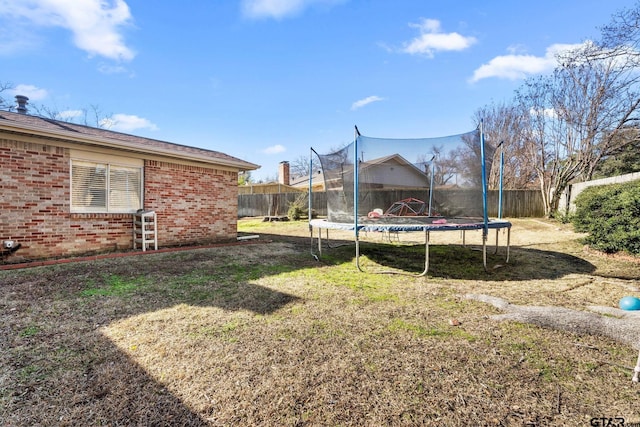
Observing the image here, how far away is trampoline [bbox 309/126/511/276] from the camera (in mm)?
5438

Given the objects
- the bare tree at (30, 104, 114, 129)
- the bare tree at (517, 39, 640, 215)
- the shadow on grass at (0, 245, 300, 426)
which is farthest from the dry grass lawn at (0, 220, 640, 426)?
the bare tree at (30, 104, 114, 129)

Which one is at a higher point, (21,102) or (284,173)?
(284,173)

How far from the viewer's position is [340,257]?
20.0 ft

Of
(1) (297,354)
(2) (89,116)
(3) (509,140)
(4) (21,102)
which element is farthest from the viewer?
(2) (89,116)

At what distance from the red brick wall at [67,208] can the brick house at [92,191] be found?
12 millimetres

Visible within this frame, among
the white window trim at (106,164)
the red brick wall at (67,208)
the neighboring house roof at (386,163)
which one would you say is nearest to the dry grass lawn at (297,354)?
the red brick wall at (67,208)

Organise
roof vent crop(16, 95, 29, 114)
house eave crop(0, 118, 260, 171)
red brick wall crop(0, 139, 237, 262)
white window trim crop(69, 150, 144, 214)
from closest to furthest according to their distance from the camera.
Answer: house eave crop(0, 118, 260, 171) → red brick wall crop(0, 139, 237, 262) → white window trim crop(69, 150, 144, 214) → roof vent crop(16, 95, 29, 114)

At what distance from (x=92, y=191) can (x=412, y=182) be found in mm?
7024

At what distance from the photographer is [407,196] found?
309 inches

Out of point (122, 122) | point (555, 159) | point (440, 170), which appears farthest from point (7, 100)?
point (555, 159)

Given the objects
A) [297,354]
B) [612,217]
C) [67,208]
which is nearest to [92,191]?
[67,208]

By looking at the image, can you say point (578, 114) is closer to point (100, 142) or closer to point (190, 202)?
point (190, 202)

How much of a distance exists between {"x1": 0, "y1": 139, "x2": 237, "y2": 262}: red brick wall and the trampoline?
10.5 feet

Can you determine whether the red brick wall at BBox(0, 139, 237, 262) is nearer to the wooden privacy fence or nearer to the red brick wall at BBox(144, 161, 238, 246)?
the red brick wall at BBox(144, 161, 238, 246)
